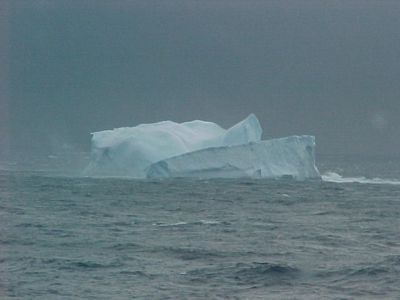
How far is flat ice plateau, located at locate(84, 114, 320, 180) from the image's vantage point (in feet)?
143

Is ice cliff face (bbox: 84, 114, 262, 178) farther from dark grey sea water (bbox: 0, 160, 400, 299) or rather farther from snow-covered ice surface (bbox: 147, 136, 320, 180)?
dark grey sea water (bbox: 0, 160, 400, 299)

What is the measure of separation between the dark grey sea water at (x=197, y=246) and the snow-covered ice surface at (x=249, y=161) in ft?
12.6

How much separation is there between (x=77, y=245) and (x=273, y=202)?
51.5 feet

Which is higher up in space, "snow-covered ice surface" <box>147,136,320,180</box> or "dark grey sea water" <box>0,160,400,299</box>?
"snow-covered ice surface" <box>147,136,320,180</box>

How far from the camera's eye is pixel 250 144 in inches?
1678

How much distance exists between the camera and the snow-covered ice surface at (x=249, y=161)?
43188 millimetres

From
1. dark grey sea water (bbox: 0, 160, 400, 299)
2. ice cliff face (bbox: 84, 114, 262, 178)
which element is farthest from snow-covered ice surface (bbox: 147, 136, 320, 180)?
dark grey sea water (bbox: 0, 160, 400, 299)

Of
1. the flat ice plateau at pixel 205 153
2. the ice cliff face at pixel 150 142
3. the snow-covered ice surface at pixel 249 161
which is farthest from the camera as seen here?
the ice cliff face at pixel 150 142

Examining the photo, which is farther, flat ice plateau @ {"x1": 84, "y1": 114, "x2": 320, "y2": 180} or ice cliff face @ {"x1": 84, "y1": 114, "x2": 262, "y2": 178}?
ice cliff face @ {"x1": 84, "y1": 114, "x2": 262, "y2": 178}

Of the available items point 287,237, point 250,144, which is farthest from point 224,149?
point 287,237

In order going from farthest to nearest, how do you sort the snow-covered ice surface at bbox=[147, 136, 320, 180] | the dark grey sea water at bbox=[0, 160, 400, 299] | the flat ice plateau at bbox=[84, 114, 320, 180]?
1. the flat ice plateau at bbox=[84, 114, 320, 180]
2. the snow-covered ice surface at bbox=[147, 136, 320, 180]
3. the dark grey sea water at bbox=[0, 160, 400, 299]

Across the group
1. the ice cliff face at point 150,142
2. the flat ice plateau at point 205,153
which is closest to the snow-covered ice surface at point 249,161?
the flat ice plateau at point 205,153

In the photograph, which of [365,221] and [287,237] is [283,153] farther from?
[287,237]

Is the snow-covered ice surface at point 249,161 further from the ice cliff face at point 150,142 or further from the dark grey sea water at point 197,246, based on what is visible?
the dark grey sea water at point 197,246
